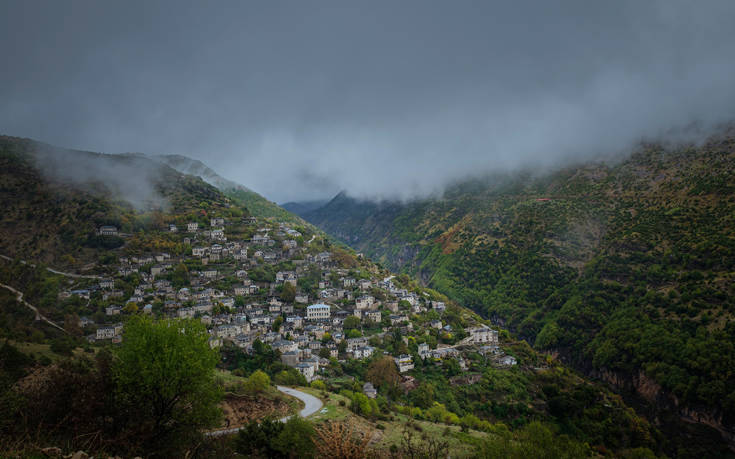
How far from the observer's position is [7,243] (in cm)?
6419

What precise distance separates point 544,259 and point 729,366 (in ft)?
179

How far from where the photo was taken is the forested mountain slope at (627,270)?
178 feet

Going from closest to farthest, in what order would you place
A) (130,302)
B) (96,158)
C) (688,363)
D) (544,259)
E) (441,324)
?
(688,363) → (130,302) → (441,324) → (544,259) → (96,158)

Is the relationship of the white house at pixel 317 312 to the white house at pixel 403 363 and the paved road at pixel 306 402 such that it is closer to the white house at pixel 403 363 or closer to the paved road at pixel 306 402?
the white house at pixel 403 363

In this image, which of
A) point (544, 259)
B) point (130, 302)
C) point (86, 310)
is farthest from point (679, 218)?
point (86, 310)

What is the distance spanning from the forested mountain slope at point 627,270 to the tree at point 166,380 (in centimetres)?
6115

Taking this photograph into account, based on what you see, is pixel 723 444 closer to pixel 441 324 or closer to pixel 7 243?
pixel 441 324

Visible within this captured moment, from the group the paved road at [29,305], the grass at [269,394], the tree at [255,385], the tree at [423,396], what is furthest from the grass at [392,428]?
the paved road at [29,305]

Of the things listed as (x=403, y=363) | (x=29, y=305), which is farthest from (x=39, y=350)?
(x=403, y=363)

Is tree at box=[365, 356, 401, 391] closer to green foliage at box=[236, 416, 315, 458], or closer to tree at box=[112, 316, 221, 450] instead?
green foliage at box=[236, 416, 315, 458]

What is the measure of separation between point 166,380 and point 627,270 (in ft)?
303

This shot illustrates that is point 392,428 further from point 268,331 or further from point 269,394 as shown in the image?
point 268,331

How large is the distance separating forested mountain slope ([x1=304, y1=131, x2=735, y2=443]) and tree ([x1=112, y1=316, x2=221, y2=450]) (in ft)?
201

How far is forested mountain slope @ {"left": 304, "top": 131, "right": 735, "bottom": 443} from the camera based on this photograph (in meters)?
54.2
